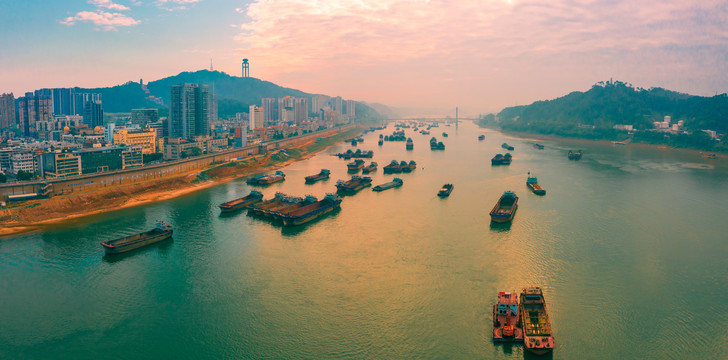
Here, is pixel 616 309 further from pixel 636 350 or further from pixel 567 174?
pixel 567 174

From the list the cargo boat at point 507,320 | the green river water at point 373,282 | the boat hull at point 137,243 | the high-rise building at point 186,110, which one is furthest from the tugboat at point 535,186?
the high-rise building at point 186,110

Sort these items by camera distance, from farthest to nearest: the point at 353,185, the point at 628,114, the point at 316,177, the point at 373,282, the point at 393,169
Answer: the point at 628,114
the point at 393,169
the point at 316,177
the point at 353,185
the point at 373,282

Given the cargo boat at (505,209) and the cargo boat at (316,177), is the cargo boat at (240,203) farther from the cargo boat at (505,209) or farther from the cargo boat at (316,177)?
the cargo boat at (505,209)

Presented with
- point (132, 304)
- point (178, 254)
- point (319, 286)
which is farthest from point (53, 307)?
point (319, 286)

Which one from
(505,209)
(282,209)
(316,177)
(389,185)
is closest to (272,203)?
(282,209)

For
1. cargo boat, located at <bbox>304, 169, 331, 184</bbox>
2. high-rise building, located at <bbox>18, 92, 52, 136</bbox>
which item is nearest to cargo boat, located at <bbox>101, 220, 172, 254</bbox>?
cargo boat, located at <bbox>304, 169, 331, 184</bbox>

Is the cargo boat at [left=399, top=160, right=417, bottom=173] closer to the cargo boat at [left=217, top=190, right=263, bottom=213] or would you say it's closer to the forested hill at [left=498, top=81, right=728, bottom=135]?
the cargo boat at [left=217, top=190, right=263, bottom=213]

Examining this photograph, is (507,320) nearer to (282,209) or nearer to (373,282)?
(373,282)
